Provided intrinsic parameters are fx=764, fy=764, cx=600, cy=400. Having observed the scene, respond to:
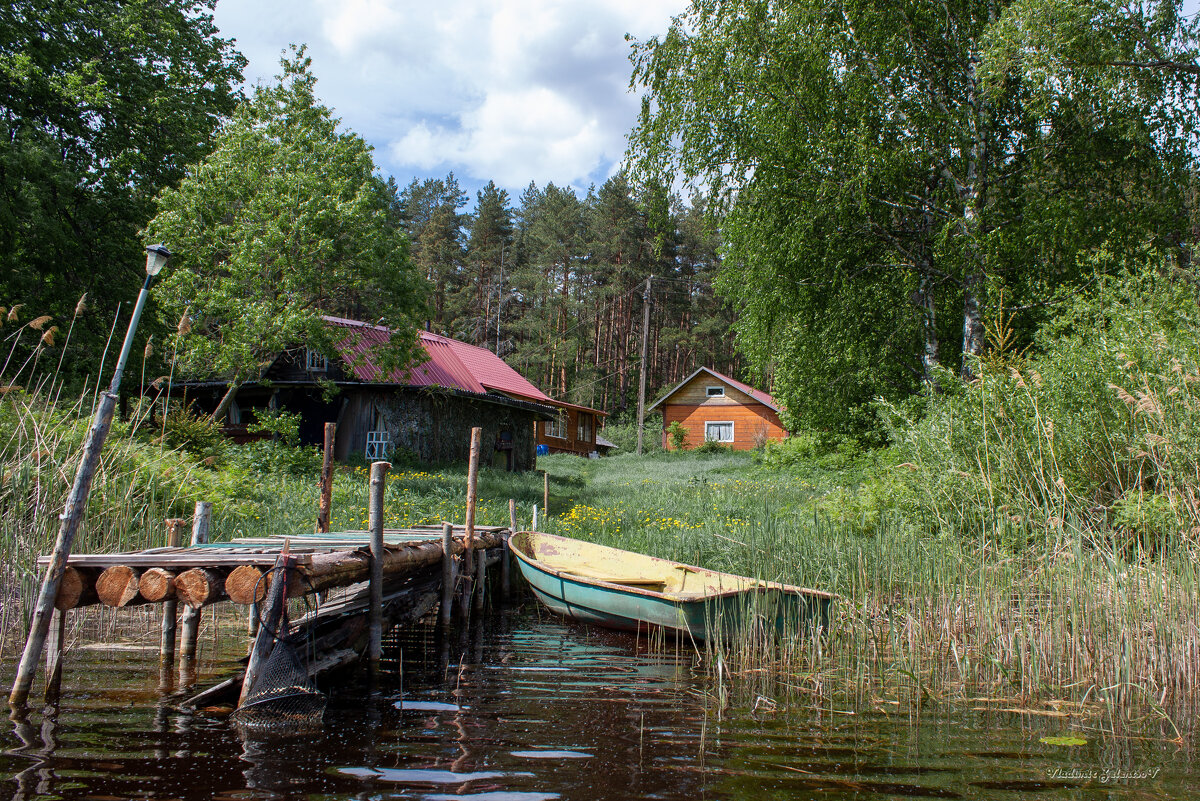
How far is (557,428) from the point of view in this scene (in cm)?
3525

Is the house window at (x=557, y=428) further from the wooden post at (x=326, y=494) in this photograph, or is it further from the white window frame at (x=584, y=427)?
the wooden post at (x=326, y=494)

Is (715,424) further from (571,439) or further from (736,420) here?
(571,439)

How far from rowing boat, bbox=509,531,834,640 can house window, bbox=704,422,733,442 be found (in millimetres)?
28403

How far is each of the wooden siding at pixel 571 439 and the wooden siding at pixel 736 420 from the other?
395cm

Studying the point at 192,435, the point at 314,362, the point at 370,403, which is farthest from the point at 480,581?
the point at 314,362

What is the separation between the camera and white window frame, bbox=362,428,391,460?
21.1m

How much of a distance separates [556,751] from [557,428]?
30850 millimetres

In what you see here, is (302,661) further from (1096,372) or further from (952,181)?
(952,181)

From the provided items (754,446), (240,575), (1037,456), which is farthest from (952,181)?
(754,446)

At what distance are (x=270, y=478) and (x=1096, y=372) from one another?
13470mm

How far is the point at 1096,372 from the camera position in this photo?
862 centimetres

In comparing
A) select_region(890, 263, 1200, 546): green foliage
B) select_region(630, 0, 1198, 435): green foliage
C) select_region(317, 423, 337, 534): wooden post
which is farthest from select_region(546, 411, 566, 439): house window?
select_region(890, 263, 1200, 546): green foliage

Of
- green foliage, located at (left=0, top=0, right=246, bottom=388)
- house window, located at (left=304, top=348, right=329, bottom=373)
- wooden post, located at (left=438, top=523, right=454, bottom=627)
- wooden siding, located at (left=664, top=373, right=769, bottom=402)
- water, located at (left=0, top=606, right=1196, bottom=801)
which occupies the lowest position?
water, located at (left=0, top=606, right=1196, bottom=801)

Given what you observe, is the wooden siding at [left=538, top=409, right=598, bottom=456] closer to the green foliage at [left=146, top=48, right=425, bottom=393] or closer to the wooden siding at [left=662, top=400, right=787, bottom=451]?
the wooden siding at [left=662, top=400, right=787, bottom=451]
